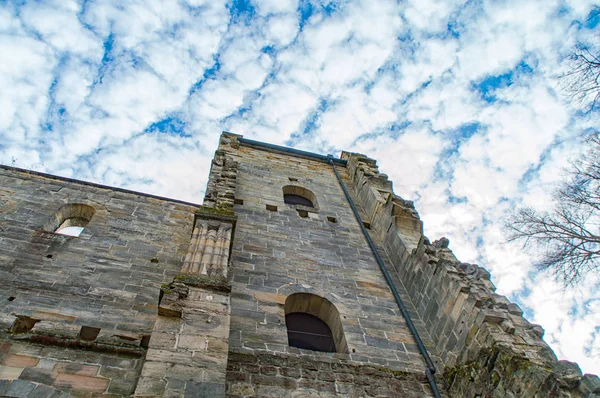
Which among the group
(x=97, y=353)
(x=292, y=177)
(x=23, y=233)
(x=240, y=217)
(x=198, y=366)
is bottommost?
(x=198, y=366)

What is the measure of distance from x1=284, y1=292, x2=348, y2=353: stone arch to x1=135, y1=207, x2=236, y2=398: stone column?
1710mm

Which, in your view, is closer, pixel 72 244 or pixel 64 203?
pixel 72 244

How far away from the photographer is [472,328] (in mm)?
6547

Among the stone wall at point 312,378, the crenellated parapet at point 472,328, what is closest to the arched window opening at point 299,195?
the crenellated parapet at point 472,328

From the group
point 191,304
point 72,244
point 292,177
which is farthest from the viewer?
point 292,177

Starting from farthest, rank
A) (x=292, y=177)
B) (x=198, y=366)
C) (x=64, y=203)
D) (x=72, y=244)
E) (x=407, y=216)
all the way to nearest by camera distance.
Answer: (x=292, y=177), (x=407, y=216), (x=64, y=203), (x=72, y=244), (x=198, y=366)

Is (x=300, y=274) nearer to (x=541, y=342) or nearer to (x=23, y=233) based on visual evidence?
(x=541, y=342)

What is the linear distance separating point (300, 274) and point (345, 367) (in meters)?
2.37

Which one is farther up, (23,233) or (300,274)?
(23,233)

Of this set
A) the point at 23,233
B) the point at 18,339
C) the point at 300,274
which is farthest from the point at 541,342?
the point at 23,233

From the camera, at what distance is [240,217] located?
32.9 feet

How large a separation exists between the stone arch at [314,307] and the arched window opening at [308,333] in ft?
0.21

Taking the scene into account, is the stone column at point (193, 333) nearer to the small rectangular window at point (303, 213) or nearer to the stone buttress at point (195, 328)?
the stone buttress at point (195, 328)

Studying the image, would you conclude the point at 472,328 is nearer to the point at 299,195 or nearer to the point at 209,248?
the point at 209,248
